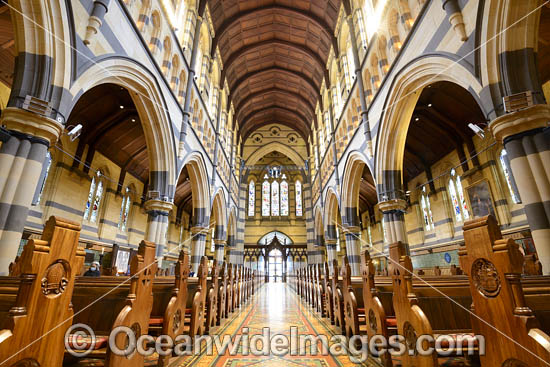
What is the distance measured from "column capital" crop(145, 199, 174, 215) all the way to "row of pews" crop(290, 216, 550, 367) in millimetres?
5839

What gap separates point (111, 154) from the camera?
1057 cm

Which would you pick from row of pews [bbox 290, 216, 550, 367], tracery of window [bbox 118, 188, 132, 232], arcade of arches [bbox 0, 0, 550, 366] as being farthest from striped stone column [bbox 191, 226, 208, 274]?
row of pews [bbox 290, 216, 550, 367]

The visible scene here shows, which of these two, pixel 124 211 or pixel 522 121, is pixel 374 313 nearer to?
pixel 522 121

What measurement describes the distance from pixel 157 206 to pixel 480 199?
1005cm

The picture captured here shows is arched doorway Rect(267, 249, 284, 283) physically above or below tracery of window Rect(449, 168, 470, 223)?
below

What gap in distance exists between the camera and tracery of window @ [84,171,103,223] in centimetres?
971

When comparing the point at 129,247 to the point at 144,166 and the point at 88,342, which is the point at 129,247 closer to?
the point at 144,166

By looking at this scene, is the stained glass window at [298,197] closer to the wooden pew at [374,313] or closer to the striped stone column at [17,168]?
the wooden pew at [374,313]

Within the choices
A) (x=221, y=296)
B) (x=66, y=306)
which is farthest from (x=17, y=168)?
(x=221, y=296)

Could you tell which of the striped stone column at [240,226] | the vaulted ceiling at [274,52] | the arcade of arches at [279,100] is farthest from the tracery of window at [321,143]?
the striped stone column at [240,226]

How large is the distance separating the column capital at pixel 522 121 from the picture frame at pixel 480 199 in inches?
215

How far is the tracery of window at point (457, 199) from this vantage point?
30.9ft

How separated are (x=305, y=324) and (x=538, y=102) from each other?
16.0 ft

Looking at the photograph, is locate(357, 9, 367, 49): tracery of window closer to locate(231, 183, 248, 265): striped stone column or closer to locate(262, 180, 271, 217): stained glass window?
locate(231, 183, 248, 265): striped stone column
